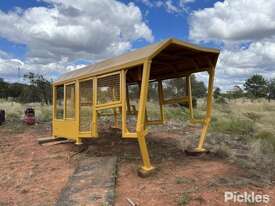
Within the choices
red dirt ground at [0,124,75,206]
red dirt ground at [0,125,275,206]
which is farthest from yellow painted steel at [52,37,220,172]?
red dirt ground at [0,124,75,206]

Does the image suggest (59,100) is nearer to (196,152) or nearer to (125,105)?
(125,105)

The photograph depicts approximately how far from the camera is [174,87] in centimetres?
885

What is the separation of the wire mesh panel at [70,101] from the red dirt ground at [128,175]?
3.05ft

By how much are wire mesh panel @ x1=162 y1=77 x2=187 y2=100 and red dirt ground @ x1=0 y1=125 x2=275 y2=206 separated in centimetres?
136

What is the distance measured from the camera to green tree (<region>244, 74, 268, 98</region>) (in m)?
56.6

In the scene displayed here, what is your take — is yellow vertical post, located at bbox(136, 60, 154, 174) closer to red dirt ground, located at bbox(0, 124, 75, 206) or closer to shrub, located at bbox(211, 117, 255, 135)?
red dirt ground, located at bbox(0, 124, 75, 206)

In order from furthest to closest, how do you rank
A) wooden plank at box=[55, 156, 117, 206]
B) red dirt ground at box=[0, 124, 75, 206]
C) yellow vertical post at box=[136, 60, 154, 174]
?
yellow vertical post at box=[136, 60, 154, 174] → red dirt ground at box=[0, 124, 75, 206] → wooden plank at box=[55, 156, 117, 206]

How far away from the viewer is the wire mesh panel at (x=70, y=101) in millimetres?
8312

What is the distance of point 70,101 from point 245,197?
17.5 ft

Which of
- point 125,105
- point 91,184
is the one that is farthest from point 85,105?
point 91,184

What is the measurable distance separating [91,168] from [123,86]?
177 centimetres

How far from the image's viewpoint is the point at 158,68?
8.26 meters

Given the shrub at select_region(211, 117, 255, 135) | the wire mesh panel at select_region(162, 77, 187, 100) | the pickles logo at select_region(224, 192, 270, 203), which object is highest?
the wire mesh panel at select_region(162, 77, 187, 100)

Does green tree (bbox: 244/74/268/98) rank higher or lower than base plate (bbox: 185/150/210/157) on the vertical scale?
higher
